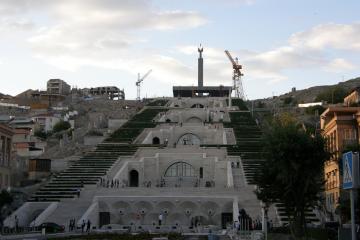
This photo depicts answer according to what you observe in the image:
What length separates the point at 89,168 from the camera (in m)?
64.2

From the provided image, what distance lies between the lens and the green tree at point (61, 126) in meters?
123

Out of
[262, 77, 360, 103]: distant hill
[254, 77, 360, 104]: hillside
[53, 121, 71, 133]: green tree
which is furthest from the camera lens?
[254, 77, 360, 104]: hillside

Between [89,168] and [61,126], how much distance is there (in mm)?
62490

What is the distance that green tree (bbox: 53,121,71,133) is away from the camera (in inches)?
4858

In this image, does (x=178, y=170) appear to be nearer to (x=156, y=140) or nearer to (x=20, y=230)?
(x=156, y=140)

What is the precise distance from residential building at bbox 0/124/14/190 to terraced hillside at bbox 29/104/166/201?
4182 millimetres

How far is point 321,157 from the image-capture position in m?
33.2

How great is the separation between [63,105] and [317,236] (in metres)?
150

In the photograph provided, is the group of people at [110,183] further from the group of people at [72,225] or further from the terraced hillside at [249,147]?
the terraced hillside at [249,147]

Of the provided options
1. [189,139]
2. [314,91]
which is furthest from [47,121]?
[314,91]

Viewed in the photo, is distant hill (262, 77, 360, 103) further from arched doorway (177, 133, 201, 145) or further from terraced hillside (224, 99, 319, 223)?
arched doorway (177, 133, 201, 145)

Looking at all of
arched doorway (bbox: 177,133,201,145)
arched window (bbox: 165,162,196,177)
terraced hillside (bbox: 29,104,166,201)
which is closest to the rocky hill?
arched doorway (bbox: 177,133,201,145)

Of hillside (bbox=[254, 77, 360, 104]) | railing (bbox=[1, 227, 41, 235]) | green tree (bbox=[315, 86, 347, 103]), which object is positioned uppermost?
hillside (bbox=[254, 77, 360, 104])

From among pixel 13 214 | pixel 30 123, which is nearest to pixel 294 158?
pixel 13 214
